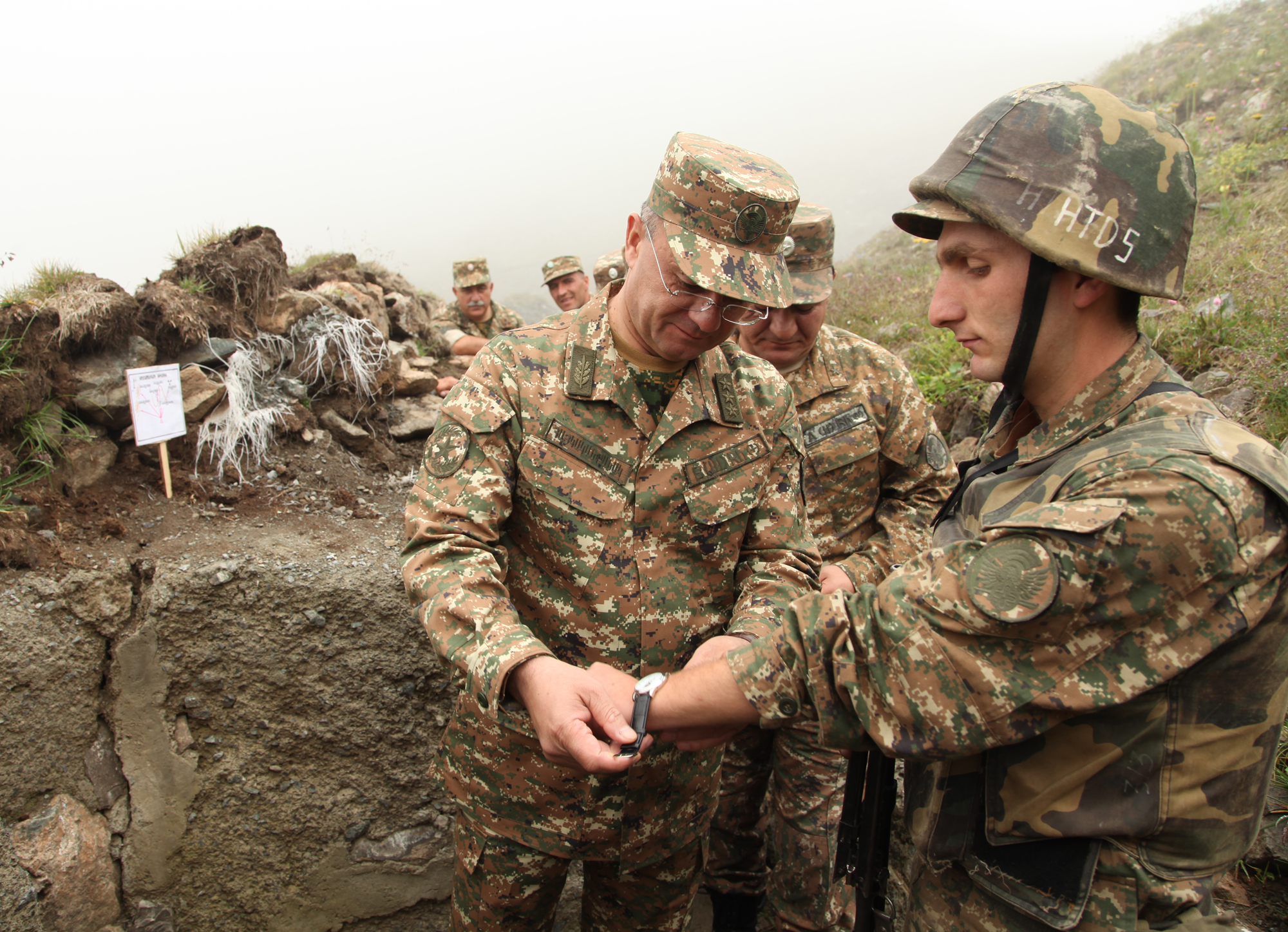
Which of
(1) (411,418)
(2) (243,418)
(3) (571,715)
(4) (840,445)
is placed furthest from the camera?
(1) (411,418)

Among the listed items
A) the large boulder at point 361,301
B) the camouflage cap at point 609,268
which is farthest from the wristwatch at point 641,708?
the camouflage cap at point 609,268

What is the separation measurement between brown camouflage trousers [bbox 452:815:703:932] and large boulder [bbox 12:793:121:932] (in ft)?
5.21

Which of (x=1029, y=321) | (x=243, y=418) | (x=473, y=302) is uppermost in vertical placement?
(x=1029, y=321)

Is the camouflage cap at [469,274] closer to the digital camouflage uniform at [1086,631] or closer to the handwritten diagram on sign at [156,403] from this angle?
the handwritten diagram on sign at [156,403]

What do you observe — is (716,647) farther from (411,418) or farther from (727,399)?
(411,418)

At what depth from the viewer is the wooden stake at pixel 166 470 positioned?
3186 millimetres

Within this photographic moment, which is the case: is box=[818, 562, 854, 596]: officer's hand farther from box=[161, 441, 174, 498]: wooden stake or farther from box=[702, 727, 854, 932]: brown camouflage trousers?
box=[161, 441, 174, 498]: wooden stake

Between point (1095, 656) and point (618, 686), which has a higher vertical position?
point (1095, 656)

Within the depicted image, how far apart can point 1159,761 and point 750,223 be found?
1.33 m

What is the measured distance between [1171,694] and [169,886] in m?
3.45

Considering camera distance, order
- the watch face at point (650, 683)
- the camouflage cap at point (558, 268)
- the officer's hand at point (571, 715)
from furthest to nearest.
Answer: the camouflage cap at point (558, 268)
the watch face at point (650, 683)
the officer's hand at point (571, 715)

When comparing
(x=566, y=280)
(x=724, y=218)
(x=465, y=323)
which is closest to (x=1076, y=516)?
(x=724, y=218)

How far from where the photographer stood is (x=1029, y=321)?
1352 millimetres

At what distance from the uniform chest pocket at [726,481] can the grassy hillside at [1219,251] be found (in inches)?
96.2
